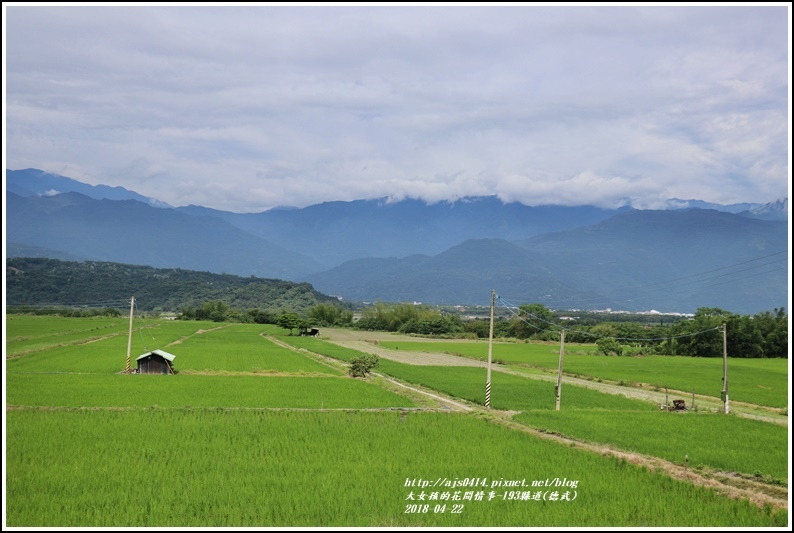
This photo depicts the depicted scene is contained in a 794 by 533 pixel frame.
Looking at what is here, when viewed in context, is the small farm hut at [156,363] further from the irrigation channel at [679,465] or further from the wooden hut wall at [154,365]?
the irrigation channel at [679,465]

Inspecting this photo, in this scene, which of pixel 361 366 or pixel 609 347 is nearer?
pixel 361 366

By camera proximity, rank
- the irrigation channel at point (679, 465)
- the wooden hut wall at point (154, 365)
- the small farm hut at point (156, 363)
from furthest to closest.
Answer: the wooden hut wall at point (154, 365) → the small farm hut at point (156, 363) → the irrigation channel at point (679, 465)

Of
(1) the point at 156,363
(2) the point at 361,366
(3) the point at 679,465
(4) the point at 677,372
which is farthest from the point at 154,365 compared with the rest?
(4) the point at 677,372

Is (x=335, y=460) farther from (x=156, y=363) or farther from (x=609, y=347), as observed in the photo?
Answer: (x=609, y=347)

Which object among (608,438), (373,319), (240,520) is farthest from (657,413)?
(373,319)

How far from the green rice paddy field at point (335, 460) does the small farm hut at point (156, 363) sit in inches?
147

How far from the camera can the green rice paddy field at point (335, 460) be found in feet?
33.4

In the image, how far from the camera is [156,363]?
32.2 meters

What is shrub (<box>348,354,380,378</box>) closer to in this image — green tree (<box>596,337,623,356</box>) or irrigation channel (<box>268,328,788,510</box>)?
irrigation channel (<box>268,328,788,510</box>)

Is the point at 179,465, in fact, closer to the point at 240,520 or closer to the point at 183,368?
the point at 240,520

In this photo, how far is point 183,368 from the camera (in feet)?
114

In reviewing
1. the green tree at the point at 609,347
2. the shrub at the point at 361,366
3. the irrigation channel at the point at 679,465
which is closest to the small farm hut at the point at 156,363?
the shrub at the point at 361,366

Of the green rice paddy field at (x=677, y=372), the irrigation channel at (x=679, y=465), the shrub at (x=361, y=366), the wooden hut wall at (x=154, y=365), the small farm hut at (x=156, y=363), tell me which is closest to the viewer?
the irrigation channel at (x=679, y=465)

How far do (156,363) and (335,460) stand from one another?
21.5m
